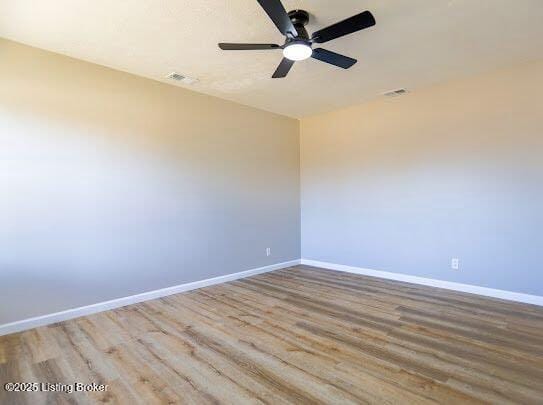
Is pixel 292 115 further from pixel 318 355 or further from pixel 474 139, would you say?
pixel 318 355

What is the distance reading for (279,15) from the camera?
2002 mm

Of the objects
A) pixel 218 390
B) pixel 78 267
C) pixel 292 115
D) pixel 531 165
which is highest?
pixel 292 115

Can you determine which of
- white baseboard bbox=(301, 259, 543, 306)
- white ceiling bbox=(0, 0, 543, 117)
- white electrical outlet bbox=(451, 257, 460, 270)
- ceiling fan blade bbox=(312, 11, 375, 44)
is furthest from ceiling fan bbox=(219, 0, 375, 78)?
white baseboard bbox=(301, 259, 543, 306)

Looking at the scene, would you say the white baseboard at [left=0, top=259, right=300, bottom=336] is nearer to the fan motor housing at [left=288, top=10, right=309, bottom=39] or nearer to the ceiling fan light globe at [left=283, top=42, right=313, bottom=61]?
the ceiling fan light globe at [left=283, top=42, right=313, bottom=61]

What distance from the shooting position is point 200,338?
2.67 meters

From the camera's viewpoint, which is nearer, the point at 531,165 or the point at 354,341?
the point at 354,341

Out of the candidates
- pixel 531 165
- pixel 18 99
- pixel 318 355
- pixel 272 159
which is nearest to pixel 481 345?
pixel 318 355

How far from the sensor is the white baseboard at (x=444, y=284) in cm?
340

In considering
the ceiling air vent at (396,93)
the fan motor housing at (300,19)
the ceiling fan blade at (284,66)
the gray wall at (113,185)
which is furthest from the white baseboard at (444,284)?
the fan motor housing at (300,19)

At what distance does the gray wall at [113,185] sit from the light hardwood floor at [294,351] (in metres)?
0.47

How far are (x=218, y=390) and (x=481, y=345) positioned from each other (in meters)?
2.10

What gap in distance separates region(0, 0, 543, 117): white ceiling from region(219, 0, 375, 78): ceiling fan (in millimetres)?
195

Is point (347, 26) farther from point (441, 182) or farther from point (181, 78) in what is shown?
point (441, 182)

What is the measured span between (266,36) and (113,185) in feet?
7.47
